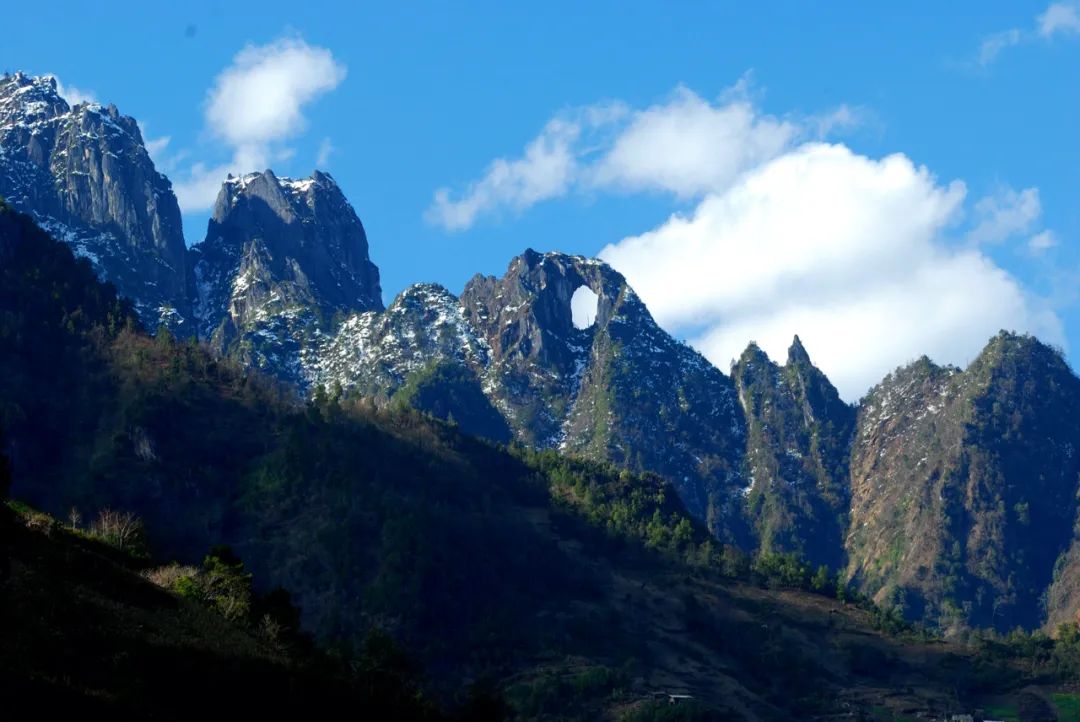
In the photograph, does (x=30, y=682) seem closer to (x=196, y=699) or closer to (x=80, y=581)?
(x=196, y=699)

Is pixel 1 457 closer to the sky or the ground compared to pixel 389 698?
closer to the sky

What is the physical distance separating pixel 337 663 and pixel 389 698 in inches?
365

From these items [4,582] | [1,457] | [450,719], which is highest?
[1,457]

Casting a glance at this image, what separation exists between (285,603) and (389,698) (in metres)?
19.8

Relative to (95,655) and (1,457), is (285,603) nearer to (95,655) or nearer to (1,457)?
(1,457)

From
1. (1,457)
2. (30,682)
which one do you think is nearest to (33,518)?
(1,457)

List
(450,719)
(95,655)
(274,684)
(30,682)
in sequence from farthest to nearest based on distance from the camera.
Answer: (450,719), (274,684), (95,655), (30,682)

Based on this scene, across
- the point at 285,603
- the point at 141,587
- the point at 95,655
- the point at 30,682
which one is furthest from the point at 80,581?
the point at 285,603

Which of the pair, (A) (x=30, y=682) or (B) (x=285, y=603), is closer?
(A) (x=30, y=682)

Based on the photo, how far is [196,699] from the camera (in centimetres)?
10144

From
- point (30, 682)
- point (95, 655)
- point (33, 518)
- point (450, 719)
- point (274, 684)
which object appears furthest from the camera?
point (450, 719)

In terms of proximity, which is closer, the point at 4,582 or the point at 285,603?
the point at 4,582

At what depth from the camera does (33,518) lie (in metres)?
122

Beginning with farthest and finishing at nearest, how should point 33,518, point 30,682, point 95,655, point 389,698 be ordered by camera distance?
point 389,698
point 33,518
point 95,655
point 30,682
